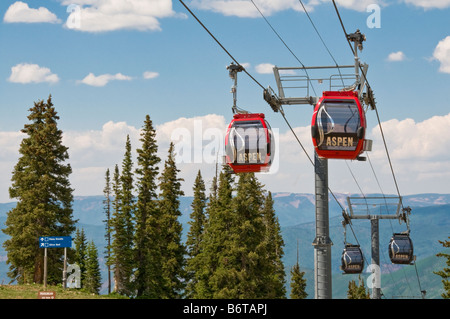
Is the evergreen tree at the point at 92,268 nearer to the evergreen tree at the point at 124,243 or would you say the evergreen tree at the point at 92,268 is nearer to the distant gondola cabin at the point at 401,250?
the evergreen tree at the point at 124,243

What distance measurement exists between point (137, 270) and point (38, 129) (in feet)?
71.2

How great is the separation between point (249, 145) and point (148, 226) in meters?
42.5

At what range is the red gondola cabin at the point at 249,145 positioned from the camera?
23.5m

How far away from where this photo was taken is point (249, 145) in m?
23.5

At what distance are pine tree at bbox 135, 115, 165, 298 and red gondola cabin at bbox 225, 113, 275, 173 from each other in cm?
4189

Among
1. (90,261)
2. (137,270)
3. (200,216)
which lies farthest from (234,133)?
(90,261)

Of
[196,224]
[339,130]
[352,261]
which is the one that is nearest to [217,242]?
[352,261]

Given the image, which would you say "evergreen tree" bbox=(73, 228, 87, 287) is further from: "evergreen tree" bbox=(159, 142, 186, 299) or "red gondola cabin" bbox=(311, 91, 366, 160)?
"red gondola cabin" bbox=(311, 91, 366, 160)

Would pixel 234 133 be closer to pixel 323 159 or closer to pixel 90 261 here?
pixel 323 159

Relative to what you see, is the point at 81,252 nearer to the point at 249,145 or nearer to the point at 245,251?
the point at 245,251

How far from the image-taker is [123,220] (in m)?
72.0

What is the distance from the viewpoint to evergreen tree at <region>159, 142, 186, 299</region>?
6969cm

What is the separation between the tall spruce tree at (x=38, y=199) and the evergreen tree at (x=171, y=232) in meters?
18.3

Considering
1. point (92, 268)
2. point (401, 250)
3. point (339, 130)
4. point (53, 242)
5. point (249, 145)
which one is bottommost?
point (92, 268)
